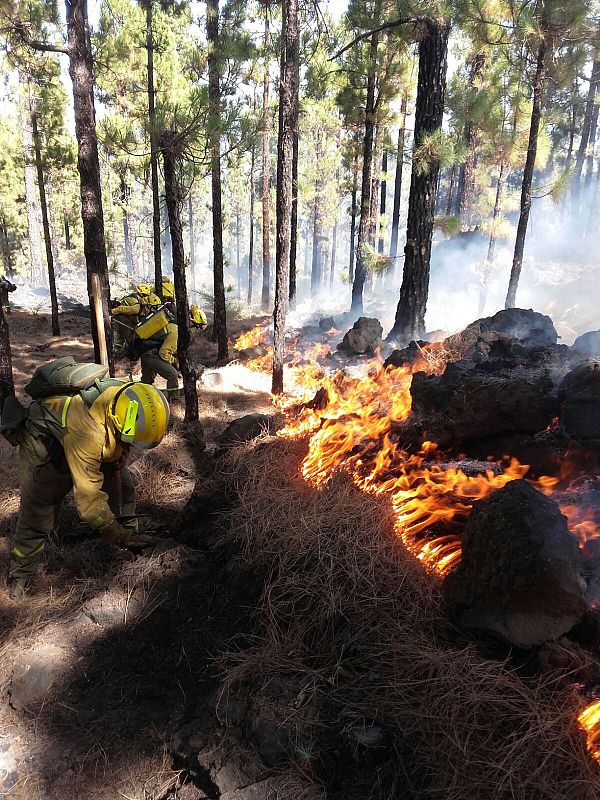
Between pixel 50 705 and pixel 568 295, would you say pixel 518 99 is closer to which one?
pixel 568 295

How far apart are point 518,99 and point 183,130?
11553mm

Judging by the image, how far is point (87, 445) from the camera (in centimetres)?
371

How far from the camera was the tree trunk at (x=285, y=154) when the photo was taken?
29.3ft

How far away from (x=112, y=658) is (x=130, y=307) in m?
6.81

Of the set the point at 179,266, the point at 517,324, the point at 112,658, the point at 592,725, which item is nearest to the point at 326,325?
the point at 517,324

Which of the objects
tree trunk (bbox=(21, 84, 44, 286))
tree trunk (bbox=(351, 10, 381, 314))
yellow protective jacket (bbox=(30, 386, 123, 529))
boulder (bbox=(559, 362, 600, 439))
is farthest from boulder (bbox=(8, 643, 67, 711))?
tree trunk (bbox=(21, 84, 44, 286))

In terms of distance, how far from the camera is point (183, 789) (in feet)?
8.52

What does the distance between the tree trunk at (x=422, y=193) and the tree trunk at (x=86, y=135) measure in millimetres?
5680

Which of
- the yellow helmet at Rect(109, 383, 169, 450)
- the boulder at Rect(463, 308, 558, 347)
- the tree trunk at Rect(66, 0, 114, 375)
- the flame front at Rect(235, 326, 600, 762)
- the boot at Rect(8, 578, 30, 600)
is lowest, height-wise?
the boot at Rect(8, 578, 30, 600)

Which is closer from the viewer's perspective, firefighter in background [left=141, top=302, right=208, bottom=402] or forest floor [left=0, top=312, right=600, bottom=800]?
forest floor [left=0, top=312, right=600, bottom=800]

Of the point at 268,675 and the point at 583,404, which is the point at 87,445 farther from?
the point at 583,404

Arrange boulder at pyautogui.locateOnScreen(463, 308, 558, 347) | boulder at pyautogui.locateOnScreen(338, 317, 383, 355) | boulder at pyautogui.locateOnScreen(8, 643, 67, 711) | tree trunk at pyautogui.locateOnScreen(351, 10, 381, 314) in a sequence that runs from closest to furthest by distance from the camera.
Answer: boulder at pyautogui.locateOnScreen(8, 643, 67, 711) < boulder at pyautogui.locateOnScreen(463, 308, 558, 347) < boulder at pyautogui.locateOnScreen(338, 317, 383, 355) < tree trunk at pyautogui.locateOnScreen(351, 10, 381, 314)

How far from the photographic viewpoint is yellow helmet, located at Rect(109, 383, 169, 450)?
3604mm

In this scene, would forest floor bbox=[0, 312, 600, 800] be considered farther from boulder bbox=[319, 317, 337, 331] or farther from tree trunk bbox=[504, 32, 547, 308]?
tree trunk bbox=[504, 32, 547, 308]
